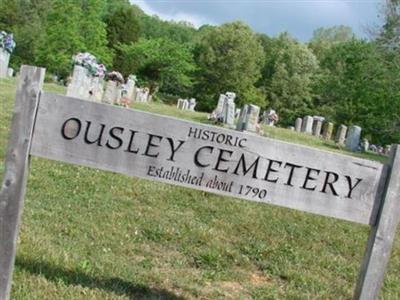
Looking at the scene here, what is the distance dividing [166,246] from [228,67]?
178 feet

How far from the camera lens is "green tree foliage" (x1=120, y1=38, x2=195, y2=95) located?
184 ft

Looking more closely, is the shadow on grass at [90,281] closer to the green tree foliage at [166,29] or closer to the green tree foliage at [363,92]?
the green tree foliage at [363,92]

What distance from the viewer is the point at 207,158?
3340 millimetres

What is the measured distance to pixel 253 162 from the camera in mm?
3361

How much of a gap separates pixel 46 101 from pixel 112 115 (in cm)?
40

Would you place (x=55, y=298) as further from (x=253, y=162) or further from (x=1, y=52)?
(x=1, y=52)

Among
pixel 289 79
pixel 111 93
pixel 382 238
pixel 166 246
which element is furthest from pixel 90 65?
pixel 289 79

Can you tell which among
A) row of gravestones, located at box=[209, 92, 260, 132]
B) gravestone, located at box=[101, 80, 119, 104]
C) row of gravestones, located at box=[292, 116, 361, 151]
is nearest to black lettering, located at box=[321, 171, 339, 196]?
row of gravestones, located at box=[209, 92, 260, 132]

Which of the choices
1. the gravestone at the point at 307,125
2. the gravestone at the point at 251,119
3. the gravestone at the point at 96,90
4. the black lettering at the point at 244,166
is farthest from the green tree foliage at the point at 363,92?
the black lettering at the point at 244,166

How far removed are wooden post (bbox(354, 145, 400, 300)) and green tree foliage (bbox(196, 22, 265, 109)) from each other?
52543mm

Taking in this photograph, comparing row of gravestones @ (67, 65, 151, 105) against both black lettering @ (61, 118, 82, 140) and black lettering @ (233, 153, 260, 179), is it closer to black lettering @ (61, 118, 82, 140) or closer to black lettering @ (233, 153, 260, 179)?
black lettering @ (61, 118, 82, 140)

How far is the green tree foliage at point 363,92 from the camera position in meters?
28.7

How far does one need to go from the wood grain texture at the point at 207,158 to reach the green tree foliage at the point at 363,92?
83.4 ft

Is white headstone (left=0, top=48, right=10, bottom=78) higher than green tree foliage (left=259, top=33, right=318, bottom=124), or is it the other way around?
green tree foliage (left=259, top=33, right=318, bottom=124)
